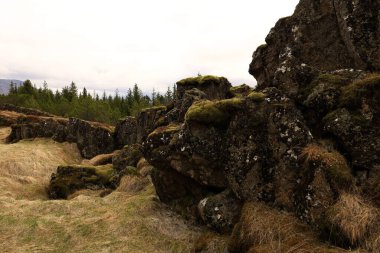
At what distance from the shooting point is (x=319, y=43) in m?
20.6

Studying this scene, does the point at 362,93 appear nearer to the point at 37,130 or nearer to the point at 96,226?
the point at 96,226

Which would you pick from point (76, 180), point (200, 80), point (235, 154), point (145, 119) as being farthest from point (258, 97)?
point (145, 119)

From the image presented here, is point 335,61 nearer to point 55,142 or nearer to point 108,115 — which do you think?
point 55,142

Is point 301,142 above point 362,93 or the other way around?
the other way around

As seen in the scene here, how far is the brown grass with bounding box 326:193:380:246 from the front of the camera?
12.0 metres

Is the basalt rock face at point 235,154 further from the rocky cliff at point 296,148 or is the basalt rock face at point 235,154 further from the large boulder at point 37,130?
the large boulder at point 37,130

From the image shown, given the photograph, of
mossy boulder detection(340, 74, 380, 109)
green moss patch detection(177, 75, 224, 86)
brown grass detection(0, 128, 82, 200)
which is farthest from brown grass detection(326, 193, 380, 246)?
brown grass detection(0, 128, 82, 200)

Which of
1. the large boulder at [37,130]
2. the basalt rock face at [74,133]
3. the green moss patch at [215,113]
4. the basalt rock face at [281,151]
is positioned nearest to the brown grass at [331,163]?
the basalt rock face at [281,151]

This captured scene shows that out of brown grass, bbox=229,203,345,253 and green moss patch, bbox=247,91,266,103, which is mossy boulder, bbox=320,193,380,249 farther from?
green moss patch, bbox=247,91,266,103

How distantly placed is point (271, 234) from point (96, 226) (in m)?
9.99

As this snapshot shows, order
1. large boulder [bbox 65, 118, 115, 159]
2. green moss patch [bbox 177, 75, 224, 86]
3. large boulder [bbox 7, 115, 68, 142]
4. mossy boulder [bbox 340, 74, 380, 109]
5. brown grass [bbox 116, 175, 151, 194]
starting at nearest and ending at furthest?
1. mossy boulder [bbox 340, 74, 380, 109]
2. brown grass [bbox 116, 175, 151, 194]
3. green moss patch [bbox 177, 75, 224, 86]
4. large boulder [bbox 65, 118, 115, 159]
5. large boulder [bbox 7, 115, 68, 142]

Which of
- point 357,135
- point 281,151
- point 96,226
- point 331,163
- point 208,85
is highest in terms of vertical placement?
point 208,85

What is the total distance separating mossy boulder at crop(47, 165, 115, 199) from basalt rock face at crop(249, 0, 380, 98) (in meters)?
16.3

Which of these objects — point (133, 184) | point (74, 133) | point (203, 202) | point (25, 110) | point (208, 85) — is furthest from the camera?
point (25, 110)
